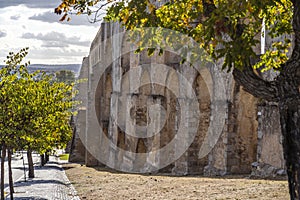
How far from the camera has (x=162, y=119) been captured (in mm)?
28672

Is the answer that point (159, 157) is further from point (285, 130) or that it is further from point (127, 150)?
point (285, 130)

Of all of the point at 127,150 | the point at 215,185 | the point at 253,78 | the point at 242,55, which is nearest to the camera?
the point at 242,55

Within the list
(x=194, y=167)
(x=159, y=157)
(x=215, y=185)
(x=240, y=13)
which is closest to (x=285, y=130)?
(x=240, y=13)

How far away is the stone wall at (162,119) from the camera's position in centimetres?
2181

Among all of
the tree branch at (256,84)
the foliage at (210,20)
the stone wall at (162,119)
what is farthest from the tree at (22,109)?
the tree branch at (256,84)

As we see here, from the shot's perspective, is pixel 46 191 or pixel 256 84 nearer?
pixel 256 84

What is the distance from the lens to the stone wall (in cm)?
2181

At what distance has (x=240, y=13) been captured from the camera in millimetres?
6730

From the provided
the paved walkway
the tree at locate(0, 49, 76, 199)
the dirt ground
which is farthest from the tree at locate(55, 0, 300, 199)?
the paved walkway

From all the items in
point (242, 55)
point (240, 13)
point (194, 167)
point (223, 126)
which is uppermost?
point (240, 13)

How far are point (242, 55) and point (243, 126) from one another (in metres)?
15.6

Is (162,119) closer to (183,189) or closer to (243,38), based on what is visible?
(183,189)

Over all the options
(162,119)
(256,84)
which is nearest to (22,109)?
(256,84)

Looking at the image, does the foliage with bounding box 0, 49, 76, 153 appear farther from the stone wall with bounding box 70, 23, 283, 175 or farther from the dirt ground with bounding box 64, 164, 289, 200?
the stone wall with bounding box 70, 23, 283, 175
